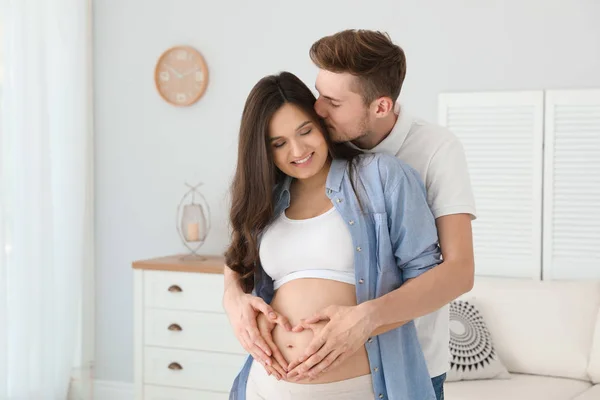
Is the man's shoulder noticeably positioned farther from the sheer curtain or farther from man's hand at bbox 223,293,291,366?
the sheer curtain

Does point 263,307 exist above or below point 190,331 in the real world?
above

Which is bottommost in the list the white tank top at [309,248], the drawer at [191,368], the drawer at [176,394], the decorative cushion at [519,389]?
the drawer at [176,394]

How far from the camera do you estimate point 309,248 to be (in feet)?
5.62

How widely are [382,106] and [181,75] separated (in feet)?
8.36

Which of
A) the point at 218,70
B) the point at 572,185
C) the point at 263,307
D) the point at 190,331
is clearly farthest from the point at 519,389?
the point at 218,70

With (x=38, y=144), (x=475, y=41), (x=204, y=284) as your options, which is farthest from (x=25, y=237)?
(x=475, y=41)

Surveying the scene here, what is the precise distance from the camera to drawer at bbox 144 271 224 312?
367 cm

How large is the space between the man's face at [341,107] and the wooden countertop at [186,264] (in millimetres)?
1900

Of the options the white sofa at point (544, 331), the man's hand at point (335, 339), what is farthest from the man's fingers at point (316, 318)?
the white sofa at point (544, 331)

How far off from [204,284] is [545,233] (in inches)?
59.7

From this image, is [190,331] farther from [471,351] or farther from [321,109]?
[321,109]

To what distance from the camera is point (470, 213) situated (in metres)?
1.73

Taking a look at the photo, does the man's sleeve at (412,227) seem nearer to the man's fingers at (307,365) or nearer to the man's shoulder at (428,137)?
the man's shoulder at (428,137)

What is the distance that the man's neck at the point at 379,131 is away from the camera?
72.1 inches
